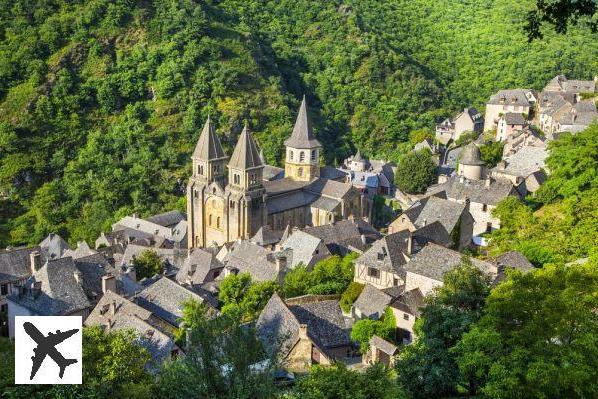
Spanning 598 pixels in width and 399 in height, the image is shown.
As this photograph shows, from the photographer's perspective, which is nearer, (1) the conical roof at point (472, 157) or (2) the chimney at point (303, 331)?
(2) the chimney at point (303, 331)

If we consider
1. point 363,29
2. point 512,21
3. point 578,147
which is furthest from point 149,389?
point 512,21

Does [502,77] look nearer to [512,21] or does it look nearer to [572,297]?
[512,21]

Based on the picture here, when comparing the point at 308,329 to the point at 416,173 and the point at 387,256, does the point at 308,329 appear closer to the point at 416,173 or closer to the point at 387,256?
the point at 387,256

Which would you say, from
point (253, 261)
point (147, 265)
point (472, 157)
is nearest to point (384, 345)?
point (253, 261)

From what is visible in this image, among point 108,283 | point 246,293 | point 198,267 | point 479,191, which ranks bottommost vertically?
point 198,267

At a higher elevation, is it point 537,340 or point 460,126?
point 537,340

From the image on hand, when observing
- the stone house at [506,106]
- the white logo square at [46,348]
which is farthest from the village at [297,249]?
the white logo square at [46,348]

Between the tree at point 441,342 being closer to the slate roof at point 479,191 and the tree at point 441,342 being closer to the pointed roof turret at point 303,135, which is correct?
the slate roof at point 479,191
